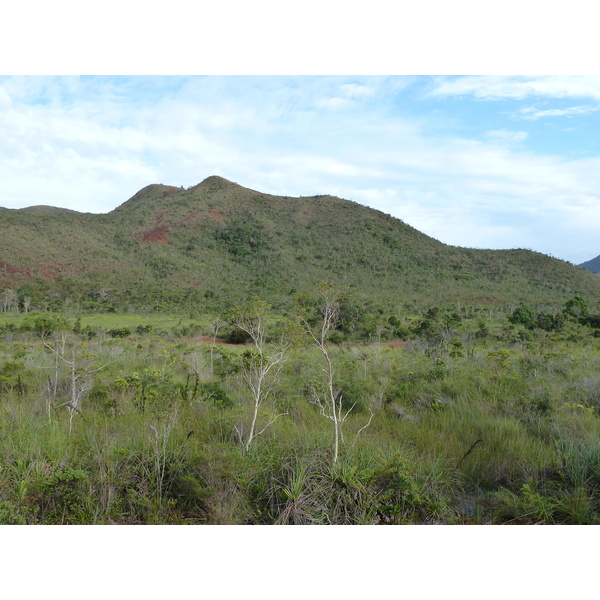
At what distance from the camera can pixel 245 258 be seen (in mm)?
58594

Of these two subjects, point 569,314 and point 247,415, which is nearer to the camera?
point 247,415

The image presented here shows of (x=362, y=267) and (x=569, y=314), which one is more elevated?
(x=362, y=267)

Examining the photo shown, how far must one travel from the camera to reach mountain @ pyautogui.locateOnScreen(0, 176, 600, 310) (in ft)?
130

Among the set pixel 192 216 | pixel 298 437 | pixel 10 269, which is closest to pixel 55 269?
pixel 10 269

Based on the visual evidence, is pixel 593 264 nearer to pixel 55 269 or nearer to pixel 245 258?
pixel 245 258

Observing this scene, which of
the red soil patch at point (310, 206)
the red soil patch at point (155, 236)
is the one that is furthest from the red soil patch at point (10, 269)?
the red soil patch at point (310, 206)

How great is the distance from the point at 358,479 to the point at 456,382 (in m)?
3.64

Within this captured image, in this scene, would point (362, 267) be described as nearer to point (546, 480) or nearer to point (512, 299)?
point (512, 299)

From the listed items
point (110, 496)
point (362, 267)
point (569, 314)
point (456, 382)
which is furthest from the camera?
point (362, 267)

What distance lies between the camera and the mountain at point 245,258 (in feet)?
130

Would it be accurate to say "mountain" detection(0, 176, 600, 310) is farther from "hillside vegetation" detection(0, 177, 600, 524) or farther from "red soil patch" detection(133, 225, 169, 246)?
"hillside vegetation" detection(0, 177, 600, 524)

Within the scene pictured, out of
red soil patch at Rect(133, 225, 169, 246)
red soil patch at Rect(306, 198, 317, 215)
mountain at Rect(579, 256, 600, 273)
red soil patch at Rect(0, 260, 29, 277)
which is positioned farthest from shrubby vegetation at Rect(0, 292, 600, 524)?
mountain at Rect(579, 256, 600, 273)

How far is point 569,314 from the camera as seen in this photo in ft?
69.4
